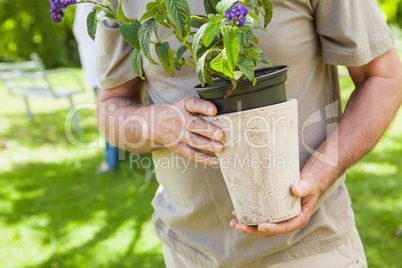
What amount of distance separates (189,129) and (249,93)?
245mm

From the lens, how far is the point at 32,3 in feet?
53.6

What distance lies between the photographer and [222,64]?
1.11 metres

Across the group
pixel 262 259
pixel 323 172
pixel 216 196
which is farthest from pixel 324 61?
pixel 262 259

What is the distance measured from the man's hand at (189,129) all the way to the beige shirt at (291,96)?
6.5 inches

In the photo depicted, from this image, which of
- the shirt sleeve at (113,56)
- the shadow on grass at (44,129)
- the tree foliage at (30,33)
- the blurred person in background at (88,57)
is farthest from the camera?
the tree foliage at (30,33)

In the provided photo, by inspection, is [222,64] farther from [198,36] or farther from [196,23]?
[196,23]

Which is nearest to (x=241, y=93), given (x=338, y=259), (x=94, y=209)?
(x=338, y=259)

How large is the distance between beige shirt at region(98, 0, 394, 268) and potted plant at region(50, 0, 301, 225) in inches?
9.0

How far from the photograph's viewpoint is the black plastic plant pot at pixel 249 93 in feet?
4.01

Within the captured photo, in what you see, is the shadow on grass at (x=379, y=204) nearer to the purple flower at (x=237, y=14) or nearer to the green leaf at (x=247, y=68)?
the green leaf at (x=247, y=68)

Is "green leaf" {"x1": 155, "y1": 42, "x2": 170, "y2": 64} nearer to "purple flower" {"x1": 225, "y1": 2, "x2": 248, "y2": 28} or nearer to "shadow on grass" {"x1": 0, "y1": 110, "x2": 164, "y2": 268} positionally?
"purple flower" {"x1": 225, "y1": 2, "x2": 248, "y2": 28}

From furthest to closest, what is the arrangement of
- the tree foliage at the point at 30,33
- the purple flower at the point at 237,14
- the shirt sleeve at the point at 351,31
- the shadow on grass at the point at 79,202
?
the tree foliage at the point at 30,33 → the shadow on grass at the point at 79,202 → the shirt sleeve at the point at 351,31 → the purple flower at the point at 237,14

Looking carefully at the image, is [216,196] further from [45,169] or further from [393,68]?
[45,169]

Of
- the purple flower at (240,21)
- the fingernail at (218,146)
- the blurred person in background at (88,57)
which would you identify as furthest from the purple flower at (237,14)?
the blurred person in background at (88,57)
